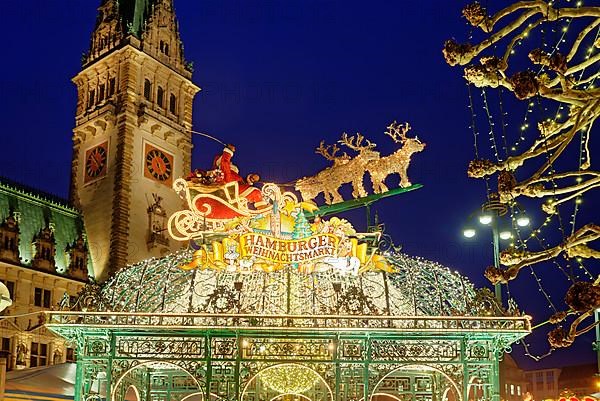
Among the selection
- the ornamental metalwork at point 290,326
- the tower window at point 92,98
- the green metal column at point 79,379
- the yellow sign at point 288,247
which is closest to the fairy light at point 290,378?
the ornamental metalwork at point 290,326

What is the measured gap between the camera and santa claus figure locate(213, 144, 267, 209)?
1883cm

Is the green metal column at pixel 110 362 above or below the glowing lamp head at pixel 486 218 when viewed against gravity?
below

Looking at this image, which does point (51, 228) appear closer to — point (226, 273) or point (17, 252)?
point (17, 252)

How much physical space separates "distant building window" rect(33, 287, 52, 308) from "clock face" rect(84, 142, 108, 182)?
946 cm

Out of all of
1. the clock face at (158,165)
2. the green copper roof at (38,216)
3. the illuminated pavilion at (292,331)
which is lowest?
the illuminated pavilion at (292,331)

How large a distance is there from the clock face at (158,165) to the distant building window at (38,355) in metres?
Answer: 13.8

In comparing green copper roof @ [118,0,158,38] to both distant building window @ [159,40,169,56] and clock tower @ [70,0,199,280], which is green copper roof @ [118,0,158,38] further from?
distant building window @ [159,40,169,56]

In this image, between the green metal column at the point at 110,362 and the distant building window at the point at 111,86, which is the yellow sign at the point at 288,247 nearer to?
the green metal column at the point at 110,362

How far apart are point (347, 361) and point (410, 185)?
5.93 metres

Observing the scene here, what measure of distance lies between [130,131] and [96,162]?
11.9ft

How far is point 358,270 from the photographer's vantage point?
17125 mm

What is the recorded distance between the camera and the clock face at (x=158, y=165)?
181 ft

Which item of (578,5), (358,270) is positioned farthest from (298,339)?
(578,5)

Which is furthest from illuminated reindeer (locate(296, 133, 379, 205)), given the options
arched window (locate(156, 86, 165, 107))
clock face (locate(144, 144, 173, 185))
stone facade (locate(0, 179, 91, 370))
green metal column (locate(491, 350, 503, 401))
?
arched window (locate(156, 86, 165, 107))
